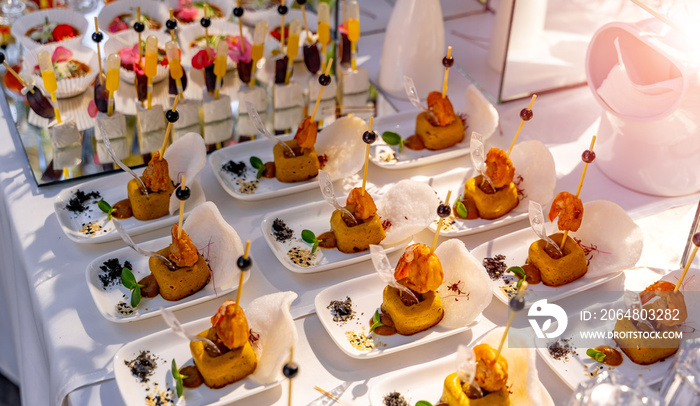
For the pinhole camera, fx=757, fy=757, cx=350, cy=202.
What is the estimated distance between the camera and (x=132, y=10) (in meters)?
3.15

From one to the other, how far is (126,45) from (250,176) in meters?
0.84

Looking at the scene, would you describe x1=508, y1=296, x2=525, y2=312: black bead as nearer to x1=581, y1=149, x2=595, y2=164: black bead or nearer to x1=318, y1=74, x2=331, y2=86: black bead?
x1=581, y1=149, x2=595, y2=164: black bead

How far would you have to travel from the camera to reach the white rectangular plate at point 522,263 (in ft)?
6.51

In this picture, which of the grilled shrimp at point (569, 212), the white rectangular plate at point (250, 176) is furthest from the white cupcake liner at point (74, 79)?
the grilled shrimp at point (569, 212)

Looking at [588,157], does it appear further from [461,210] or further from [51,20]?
[51,20]

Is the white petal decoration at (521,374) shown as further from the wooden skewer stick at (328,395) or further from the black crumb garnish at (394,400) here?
the wooden skewer stick at (328,395)

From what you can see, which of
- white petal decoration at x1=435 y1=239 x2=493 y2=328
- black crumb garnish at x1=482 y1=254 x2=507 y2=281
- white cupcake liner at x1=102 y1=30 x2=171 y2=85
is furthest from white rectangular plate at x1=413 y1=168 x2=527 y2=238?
white cupcake liner at x1=102 y1=30 x2=171 y2=85

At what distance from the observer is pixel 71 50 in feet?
9.27

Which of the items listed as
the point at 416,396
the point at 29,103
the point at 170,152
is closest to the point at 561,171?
the point at 416,396

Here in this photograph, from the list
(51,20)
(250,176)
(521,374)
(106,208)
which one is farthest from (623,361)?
(51,20)

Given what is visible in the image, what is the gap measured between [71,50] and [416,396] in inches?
75.1

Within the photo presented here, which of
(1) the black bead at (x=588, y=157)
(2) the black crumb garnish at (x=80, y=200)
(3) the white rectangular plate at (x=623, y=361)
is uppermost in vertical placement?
(1) the black bead at (x=588, y=157)

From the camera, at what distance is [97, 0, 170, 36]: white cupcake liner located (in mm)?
3098

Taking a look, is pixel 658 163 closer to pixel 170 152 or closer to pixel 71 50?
pixel 170 152
